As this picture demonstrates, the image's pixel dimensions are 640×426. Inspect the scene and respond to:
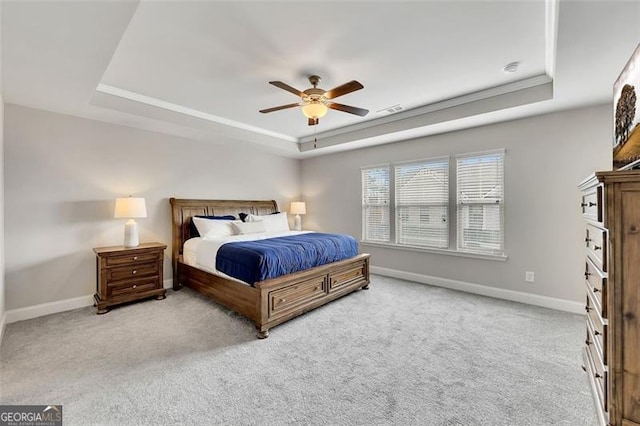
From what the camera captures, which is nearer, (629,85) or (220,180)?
(629,85)

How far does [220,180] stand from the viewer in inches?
199

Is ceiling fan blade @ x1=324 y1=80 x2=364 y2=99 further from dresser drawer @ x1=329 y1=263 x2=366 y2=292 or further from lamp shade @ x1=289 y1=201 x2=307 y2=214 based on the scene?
lamp shade @ x1=289 y1=201 x2=307 y2=214

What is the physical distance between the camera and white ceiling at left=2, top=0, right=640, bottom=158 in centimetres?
188

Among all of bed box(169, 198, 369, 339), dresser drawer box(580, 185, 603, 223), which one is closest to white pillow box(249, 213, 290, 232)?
bed box(169, 198, 369, 339)

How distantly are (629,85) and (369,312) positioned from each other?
2939 mm

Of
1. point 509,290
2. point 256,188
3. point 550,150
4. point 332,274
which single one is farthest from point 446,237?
point 256,188

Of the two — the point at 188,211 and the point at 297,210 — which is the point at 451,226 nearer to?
the point at 297,210

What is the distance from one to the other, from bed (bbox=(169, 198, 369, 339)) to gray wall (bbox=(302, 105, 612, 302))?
1.62 metres

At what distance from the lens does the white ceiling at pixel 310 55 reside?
188 centimetres

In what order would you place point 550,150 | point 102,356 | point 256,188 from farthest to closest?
point 256,188
point 550,150
point 102,356

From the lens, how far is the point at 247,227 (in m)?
4.47

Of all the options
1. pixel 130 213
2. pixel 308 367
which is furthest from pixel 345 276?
pixel 130 213

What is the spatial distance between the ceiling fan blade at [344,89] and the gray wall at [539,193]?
2.40 metres

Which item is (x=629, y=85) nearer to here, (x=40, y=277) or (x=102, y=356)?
(x=102, y=356)
